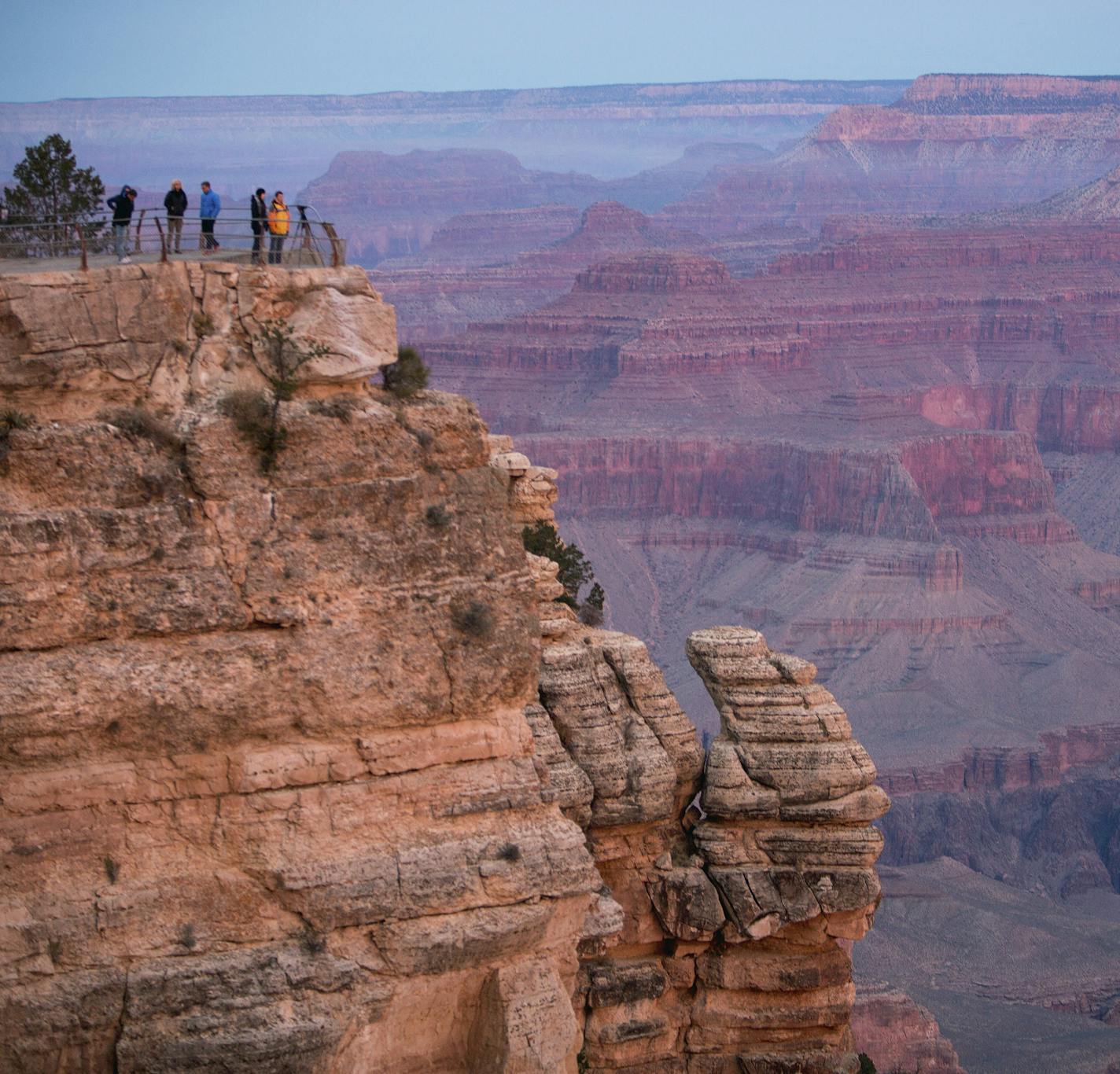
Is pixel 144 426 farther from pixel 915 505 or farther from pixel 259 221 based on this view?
pixel 915 505

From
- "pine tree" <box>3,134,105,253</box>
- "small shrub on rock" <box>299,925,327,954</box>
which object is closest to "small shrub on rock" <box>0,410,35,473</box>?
"small shrub on rock" <box>299,925,327,954</box>

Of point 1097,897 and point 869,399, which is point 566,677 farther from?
point 869,399

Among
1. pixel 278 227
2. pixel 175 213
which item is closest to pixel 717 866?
pixel 278 227

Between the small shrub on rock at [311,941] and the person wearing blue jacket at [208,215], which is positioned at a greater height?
the person wearing blue jacket at [208,215]

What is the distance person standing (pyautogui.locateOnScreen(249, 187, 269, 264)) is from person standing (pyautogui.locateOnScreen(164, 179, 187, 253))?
64cm

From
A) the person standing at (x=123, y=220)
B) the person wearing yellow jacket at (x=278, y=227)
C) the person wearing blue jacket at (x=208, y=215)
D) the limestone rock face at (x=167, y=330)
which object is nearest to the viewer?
the limestone rock face at (x=167, y=330)

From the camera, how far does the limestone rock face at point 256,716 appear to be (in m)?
17.4

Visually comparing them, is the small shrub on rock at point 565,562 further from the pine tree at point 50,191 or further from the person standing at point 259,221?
the person standing at point 259,221

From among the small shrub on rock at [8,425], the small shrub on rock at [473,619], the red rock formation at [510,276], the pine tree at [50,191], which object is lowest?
the small shrub on rock at [473,619]

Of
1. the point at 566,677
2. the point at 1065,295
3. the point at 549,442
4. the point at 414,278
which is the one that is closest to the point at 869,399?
the point at 549,442

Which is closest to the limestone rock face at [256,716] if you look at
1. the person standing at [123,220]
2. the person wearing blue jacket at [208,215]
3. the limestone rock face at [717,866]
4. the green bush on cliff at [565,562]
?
the person standing at [123,220]

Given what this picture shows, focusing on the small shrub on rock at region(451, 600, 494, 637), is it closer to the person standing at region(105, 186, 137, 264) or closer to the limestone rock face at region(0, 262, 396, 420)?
the limestone rock face at region(0, 262, 396, 420)

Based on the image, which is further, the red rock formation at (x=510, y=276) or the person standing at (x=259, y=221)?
the red rock formation at (x=510, y=276)

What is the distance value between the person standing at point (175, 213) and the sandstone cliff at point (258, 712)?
59.0 inches
